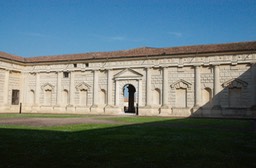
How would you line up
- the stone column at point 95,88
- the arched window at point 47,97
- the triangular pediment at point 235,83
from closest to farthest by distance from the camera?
the triangular pediment at point 235,83, the stone column at point 95,88, the arched window at point 47,97

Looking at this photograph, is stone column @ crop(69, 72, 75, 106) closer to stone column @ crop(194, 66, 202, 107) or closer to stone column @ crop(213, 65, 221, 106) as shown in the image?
stone column @ crop(194, 66, 202, 107)

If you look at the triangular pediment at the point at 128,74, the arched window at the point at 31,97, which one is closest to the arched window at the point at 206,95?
the triangular pediment at the point at 128,74

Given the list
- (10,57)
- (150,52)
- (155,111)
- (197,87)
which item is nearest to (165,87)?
(155,111)

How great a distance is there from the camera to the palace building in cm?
2459

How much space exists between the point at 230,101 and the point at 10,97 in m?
23.8

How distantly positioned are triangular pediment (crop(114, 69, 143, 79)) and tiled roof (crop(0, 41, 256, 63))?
159cm

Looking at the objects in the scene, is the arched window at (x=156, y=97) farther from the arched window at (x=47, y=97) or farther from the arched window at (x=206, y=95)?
the arched window at (x=47, y=97)

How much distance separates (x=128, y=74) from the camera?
93.5 feet

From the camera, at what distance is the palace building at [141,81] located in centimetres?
2459

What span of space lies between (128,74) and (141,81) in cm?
162

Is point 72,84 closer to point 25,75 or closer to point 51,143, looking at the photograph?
point 25,75

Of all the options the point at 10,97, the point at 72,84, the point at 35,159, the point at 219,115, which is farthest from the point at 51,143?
the point at 10,97

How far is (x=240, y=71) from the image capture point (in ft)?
80.1

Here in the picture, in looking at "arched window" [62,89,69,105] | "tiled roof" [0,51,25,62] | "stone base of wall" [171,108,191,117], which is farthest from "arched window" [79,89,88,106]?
"stone base of wall" [171,108,191,117]
